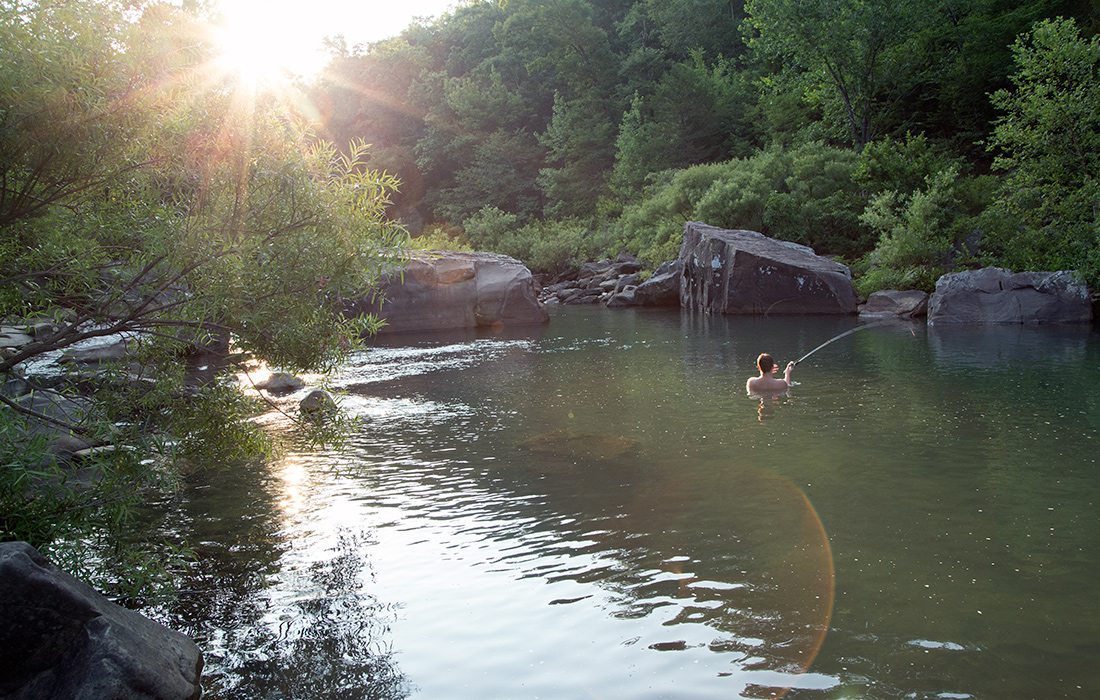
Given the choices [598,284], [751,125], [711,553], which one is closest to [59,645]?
[711,553]

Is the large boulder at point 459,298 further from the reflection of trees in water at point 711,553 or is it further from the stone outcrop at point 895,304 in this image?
the reflection of trees in water at point 711,553

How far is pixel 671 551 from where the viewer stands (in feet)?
26.3

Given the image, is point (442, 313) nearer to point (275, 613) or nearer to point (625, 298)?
point (625, 298)

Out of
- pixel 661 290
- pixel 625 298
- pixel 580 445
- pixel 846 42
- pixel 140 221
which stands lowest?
pixel 580 445

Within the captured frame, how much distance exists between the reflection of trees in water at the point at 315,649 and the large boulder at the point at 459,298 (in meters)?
24.2

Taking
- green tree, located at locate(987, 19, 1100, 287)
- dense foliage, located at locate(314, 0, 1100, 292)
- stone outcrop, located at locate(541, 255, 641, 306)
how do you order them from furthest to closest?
stone outcrop, located at locate(541, 255, 641, 306) < dense foliage, located at locate(314, 0, 1100, 292) < green tree, located at locate(987, 19, 1100, 287)

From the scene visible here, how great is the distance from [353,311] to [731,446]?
20067 millimetres

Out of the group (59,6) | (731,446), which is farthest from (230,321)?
(731,446)

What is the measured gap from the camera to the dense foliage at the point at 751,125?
28295mm

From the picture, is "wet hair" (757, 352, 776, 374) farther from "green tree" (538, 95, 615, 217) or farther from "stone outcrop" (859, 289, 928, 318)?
"green tree" (538, 95, 615, 217)

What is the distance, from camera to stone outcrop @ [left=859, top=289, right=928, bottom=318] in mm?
28844

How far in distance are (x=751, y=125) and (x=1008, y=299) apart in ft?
102

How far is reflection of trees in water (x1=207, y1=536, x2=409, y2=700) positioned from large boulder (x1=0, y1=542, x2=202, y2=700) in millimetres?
784

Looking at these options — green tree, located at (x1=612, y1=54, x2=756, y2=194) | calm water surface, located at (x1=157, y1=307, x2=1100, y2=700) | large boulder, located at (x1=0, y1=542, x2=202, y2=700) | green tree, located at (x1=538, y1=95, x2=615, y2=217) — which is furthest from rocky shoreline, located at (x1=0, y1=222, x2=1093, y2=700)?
green tree, located at (x1=538, y1=95, x2=615, y2=217)
